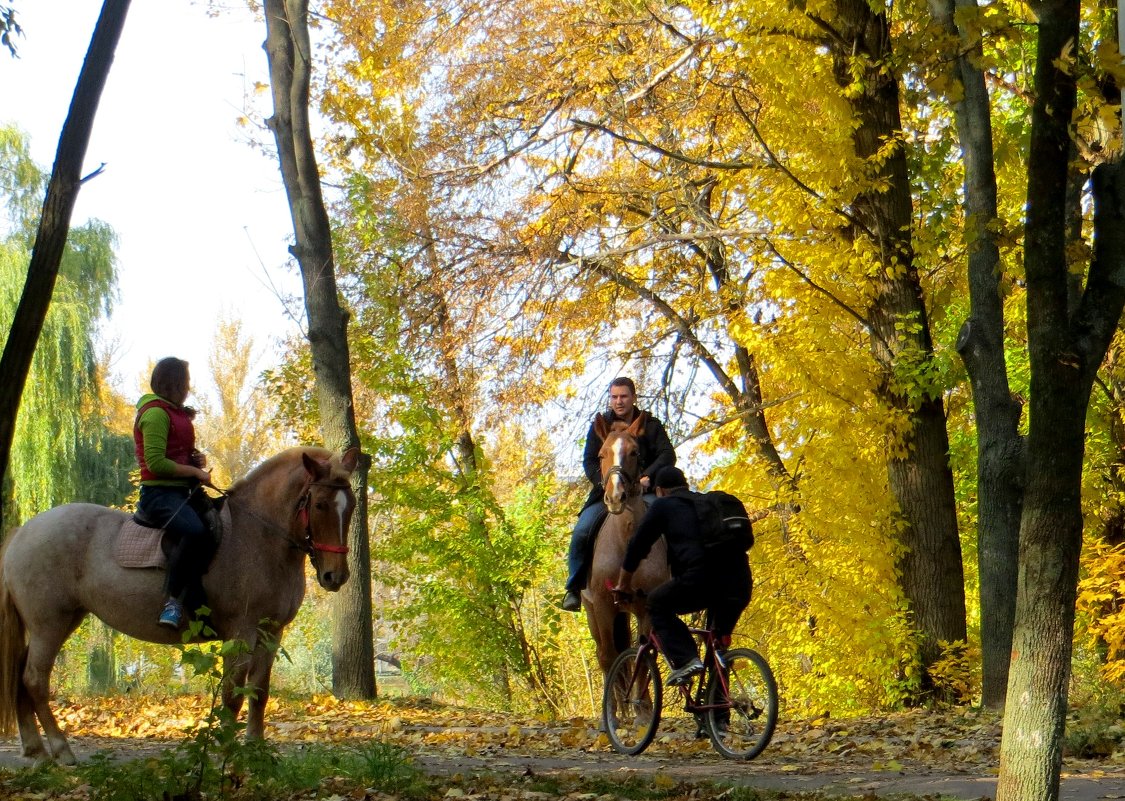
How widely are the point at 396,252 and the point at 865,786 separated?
16.6 meters

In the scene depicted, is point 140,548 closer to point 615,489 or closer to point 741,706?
point 615,489

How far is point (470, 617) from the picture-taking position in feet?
68.5

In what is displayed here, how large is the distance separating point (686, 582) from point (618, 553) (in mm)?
1356

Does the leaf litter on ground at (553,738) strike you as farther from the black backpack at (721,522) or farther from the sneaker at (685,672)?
the black backpack at (721,522)

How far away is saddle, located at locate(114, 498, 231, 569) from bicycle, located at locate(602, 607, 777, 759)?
3250mm

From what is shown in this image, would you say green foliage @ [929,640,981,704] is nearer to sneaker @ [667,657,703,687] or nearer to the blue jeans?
the blue jeans

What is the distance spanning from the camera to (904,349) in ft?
53.0

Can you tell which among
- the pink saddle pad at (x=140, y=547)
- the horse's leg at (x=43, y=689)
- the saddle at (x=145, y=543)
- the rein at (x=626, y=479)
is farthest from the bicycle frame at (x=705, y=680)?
the horse's leg at (x=43, y=689)

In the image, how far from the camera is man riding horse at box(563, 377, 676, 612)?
439 inches

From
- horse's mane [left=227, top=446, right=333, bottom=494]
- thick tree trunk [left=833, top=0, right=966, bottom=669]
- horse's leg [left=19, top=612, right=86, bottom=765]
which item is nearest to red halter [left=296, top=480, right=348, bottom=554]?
horse's mane [left=227, top=446, right=333, bottom=494]

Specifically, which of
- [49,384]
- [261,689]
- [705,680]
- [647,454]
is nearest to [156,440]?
[261,689]

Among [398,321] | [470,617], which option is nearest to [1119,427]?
[470,617]

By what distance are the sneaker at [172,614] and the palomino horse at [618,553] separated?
3.43m

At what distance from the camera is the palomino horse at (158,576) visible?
945 cm
